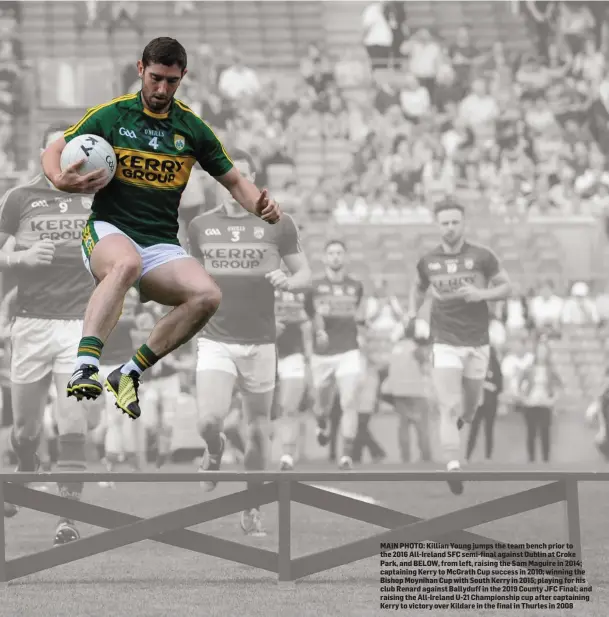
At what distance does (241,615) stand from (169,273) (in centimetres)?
145

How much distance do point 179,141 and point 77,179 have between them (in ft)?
2.05

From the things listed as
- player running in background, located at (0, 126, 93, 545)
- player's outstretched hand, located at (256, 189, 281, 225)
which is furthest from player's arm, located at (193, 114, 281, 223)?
player running in background, located at (0, 126, 93, 545)

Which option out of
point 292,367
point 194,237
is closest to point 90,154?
point 194,237

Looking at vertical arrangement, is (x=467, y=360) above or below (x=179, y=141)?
below

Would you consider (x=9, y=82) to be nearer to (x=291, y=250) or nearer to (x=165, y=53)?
(x=291, y=250)

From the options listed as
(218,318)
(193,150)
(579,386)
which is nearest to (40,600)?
(193,150)

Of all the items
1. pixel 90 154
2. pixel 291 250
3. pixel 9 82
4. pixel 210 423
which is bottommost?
pixel 210 423

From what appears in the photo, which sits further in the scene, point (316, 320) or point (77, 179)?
point (316, 320)

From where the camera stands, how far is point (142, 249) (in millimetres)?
5199

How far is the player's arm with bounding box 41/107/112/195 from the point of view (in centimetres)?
478

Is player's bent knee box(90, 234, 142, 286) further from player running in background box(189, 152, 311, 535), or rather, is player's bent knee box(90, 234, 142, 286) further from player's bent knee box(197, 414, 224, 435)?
player's bent knee box(197, 414, 224, 435)

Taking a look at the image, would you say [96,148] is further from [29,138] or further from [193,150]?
[29,138]

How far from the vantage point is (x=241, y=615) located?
5.36m

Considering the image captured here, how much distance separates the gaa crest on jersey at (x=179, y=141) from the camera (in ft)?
17.2
